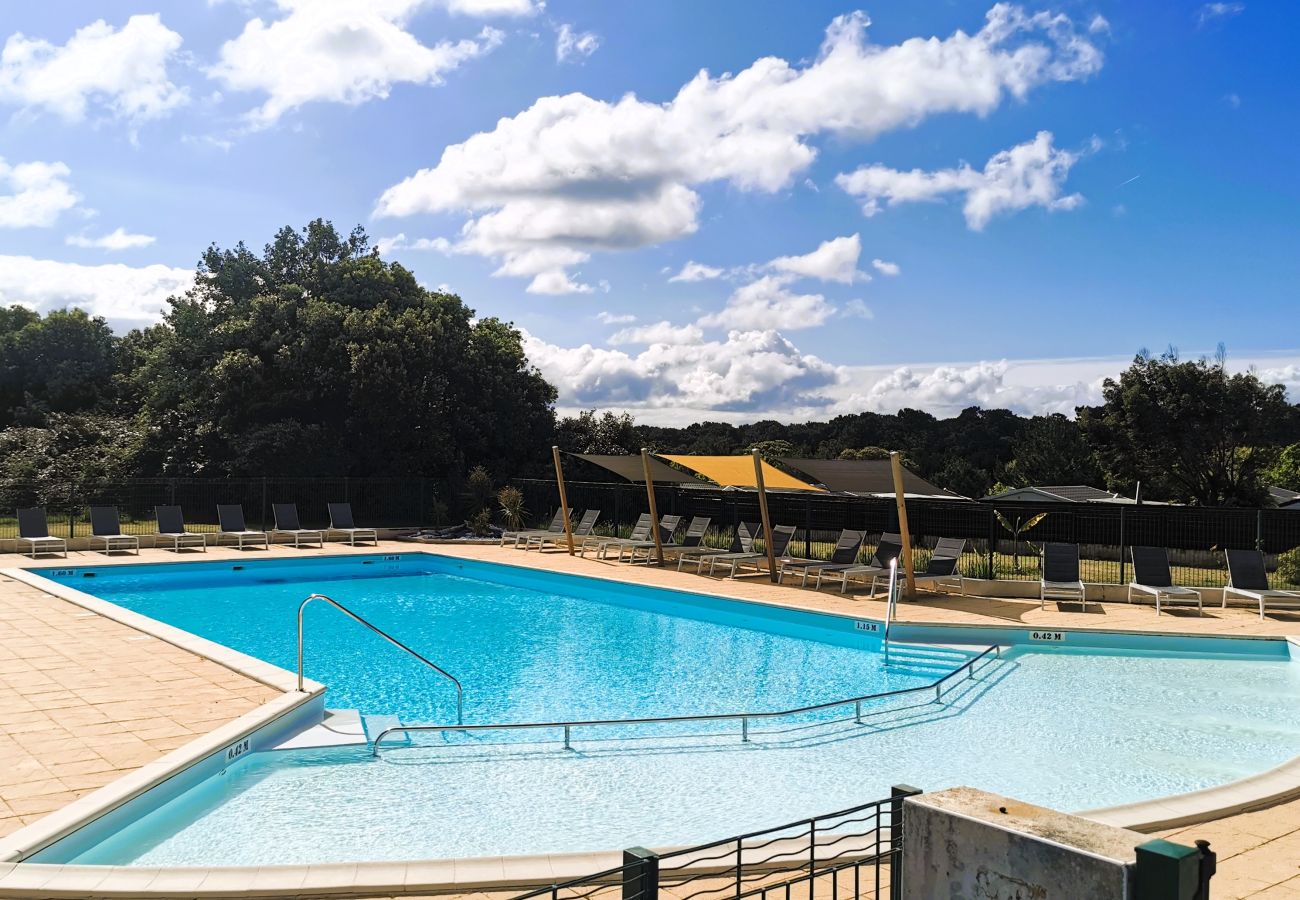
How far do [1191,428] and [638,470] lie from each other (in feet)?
76.5

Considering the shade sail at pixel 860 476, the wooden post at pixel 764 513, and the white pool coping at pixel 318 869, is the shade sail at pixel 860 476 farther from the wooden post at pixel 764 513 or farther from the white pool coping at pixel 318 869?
the white pool coping at pixel 318 869

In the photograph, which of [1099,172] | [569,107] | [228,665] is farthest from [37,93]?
[1099,172]

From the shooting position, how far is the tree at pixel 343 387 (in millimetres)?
25484

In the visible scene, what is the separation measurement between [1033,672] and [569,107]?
38.6 ft

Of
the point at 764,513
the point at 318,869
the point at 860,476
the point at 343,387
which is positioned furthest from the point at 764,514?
the point at 343,387

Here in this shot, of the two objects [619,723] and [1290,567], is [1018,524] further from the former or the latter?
[619,723]

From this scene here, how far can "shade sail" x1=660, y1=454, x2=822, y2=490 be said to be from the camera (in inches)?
642

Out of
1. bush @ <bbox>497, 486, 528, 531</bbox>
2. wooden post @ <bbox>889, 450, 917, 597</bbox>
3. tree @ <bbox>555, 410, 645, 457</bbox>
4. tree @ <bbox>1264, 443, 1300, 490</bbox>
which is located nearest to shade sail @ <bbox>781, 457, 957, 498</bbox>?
wooden post @ <bbox>889, 450, 917, 597</bbox>

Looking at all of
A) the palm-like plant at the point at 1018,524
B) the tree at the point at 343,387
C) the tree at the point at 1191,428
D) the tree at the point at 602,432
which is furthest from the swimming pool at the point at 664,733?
the tree at the point at 1191,428

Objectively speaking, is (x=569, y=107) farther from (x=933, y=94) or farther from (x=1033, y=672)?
(x=1033, y=672)

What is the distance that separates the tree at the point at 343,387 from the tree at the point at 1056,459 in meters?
18.0

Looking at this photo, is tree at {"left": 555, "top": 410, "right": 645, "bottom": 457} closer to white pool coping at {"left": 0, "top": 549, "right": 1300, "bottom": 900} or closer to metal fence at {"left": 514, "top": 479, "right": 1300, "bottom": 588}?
metal fence at {"left": 514, "top": 479, "right": 1300, "bottom": 588}

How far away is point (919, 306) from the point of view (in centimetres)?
2197

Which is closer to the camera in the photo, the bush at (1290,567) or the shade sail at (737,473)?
the bush at (1290,567)
